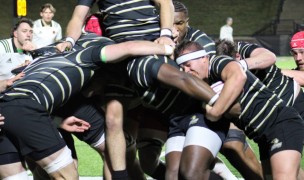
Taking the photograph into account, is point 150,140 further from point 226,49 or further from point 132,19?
point 132,19

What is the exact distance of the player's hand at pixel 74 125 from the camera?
5.74 m

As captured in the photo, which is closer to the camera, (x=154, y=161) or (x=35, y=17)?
(x=154, y=161)

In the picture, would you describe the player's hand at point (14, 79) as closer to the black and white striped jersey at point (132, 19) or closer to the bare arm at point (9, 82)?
the bare arm at point (9, 82)

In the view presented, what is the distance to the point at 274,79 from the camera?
6133 millimetres

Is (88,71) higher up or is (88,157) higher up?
(88,71)

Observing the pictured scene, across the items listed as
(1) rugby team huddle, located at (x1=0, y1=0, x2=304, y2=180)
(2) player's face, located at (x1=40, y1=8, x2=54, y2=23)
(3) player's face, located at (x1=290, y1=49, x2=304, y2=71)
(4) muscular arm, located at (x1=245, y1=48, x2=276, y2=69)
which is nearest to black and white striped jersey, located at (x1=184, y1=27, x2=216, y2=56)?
(1) rugby team huddle, located at (x1=0, y1=0, x2=304, y2=180)

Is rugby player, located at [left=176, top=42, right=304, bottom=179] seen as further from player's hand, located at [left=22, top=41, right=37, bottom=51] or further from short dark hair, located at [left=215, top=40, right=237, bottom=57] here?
player's hand, located at [left=22, top=41, right=37, bottom=51]

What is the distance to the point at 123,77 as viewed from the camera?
5621mm

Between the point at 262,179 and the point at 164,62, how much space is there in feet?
5.11

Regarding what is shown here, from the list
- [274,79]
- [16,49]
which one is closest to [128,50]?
[274,79]

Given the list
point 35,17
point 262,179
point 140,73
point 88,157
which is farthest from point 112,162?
point 35,17

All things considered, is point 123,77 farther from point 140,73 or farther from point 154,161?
point 154,161

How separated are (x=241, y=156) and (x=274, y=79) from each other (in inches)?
30.1

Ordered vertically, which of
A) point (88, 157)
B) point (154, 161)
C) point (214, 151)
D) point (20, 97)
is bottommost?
point (88, 157)
